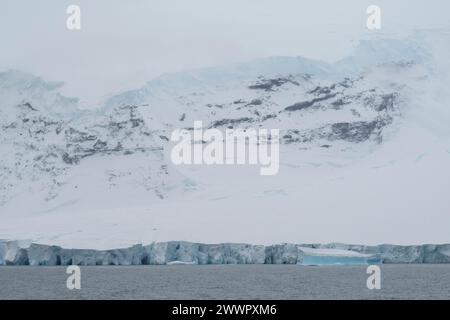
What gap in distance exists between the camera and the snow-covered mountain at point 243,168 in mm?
44312

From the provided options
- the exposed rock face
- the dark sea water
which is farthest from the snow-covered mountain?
the dark sea water

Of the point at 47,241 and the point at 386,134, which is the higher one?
the point at 386,134

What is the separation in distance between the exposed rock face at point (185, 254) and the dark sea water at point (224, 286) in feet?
4.77

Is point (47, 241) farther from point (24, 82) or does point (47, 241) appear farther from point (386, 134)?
point (386, 134)

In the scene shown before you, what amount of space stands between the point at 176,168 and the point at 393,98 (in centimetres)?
1429

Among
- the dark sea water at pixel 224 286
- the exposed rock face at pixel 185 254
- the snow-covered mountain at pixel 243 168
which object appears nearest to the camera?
the dark sea water at pixel 224 286

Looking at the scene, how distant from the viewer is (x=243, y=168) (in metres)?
53.9

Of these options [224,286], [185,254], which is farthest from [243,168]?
[224,286]

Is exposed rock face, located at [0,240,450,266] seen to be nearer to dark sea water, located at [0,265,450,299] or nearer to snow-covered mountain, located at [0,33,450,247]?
dark sea water, located at [0,265,450,299]

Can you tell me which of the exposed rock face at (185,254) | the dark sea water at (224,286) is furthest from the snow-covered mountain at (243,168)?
the dark sea water at (224,286)

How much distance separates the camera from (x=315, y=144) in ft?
202

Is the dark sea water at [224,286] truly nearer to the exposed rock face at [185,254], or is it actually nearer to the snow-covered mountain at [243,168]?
the exposed rock face at [185,254]
